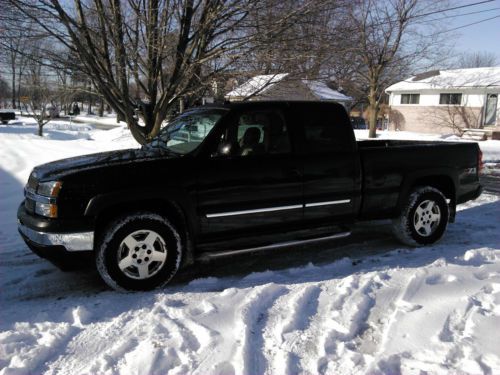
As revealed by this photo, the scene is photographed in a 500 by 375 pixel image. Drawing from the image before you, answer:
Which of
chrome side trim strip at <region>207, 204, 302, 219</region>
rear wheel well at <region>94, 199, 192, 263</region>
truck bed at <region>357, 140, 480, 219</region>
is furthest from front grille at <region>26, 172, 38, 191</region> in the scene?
truck bed at <region>357, 140, 480, 219</region>

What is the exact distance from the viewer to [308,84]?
9.94 metres

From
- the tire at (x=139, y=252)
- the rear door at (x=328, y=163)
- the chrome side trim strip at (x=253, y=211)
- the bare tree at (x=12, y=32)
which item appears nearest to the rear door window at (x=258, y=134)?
the rear door at (x=328, y=163)

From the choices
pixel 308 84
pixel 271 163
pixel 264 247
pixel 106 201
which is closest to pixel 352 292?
pixel 264 247

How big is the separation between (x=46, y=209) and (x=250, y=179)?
74.4 inches

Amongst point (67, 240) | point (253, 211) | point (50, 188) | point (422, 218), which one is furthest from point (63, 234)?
point (422, 218)

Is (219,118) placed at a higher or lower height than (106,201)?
higher

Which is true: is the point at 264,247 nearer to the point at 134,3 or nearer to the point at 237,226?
the point at 237,226

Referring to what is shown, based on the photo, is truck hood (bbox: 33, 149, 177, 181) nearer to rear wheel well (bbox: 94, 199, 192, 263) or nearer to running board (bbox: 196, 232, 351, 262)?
rear wheel well (bbox: 94, 199, 192, 263)

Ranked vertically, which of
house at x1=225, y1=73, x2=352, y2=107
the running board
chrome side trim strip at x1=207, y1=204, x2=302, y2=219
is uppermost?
house at x1=225, y1=73, x2=352, y2=107

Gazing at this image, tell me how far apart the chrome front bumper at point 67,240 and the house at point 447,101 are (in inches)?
1128

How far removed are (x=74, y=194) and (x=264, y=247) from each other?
1.89 metres

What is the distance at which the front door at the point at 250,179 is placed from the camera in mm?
4566

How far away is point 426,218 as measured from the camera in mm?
5906

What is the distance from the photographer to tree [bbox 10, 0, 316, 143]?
787 cm
